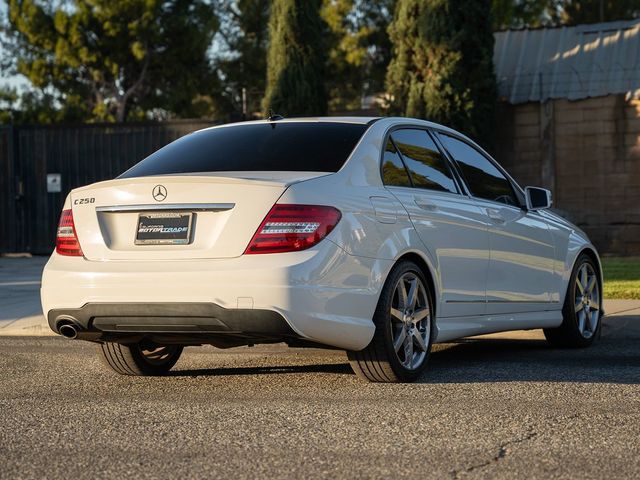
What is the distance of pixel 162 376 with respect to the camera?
761 centimetres

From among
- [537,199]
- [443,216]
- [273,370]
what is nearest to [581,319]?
[537,199]

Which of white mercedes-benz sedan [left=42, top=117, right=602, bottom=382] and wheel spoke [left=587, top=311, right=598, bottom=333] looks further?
wheel spoke [left=587, top=311, right=598, bottom=333]

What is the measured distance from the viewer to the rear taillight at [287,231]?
619cm

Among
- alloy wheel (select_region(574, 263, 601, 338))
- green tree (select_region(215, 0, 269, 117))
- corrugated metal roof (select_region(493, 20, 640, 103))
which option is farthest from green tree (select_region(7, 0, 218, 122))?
alloy wheel (select_region(574, 263, 601, 338))

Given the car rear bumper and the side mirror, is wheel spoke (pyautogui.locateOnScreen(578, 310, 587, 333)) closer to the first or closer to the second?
the side mirror

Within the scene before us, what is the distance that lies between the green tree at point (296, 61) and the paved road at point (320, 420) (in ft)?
43.2

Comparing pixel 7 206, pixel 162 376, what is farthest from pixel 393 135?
pixel 7 206

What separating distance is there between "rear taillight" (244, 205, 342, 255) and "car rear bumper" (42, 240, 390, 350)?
0.15ft

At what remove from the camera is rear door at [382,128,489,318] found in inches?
281

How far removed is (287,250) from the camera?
6.18 metres

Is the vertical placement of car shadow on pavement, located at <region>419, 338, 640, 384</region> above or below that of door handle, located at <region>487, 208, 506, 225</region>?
below

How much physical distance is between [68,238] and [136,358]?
1.04m

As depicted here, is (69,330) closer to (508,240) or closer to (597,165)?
(508,240)

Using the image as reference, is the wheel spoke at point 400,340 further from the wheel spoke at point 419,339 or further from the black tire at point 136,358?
the black tire at point 136,358
